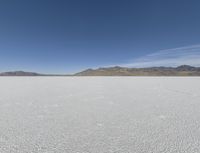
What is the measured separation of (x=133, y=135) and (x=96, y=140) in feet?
1.64

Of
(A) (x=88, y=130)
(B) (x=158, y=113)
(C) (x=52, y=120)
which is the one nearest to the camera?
(A) (x=88, y=130)

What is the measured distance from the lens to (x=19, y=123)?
9.32ft

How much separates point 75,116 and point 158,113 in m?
1.58

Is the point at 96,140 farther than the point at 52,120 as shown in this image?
No

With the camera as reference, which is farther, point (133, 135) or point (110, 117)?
point (110, 117)

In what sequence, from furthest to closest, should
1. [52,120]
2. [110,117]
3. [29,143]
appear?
[110,117] < [52,120] < [29,143]

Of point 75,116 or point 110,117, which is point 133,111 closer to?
point 110,117

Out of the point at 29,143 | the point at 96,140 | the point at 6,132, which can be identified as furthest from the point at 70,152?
the point at 6,132

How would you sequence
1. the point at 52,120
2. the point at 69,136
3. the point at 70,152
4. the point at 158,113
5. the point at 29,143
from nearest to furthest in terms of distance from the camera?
the point at 70,152 < the point at 29,143 < the point at 69,136 < the point at 52,120 < the point at 158,113

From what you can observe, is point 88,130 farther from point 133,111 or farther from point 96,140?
point 133,111

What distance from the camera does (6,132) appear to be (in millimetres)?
2410

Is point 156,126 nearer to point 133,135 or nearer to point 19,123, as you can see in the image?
point 133,135

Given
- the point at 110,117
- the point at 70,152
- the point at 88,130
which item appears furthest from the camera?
the point at 110,117

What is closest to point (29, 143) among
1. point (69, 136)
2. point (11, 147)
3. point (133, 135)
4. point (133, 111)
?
point (11, 147)
